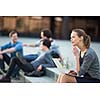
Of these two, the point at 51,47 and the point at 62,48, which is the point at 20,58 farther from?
the point at 62,48

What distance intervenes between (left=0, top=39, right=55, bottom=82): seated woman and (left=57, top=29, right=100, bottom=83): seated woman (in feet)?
0.77

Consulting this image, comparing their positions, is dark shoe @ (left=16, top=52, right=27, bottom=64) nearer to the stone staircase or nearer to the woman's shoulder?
the stone staircase

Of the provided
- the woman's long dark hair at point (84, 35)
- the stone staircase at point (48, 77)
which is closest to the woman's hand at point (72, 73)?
the stone staircase at point (48, 77)

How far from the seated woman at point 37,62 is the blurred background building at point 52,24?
148 millimetres

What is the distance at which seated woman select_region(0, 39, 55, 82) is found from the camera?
14.2 ft

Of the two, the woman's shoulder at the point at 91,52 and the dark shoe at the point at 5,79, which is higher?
the woman's shoulder at the point at 91,52

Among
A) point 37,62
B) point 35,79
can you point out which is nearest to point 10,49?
point 37,62

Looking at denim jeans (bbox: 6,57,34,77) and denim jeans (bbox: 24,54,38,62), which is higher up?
denim jeans (bbox: 24,54,38,62)

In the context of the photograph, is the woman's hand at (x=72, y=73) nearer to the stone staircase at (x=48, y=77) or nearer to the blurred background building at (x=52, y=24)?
the stone staircase at (x=48, y=77)

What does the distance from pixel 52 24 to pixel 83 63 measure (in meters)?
0.57

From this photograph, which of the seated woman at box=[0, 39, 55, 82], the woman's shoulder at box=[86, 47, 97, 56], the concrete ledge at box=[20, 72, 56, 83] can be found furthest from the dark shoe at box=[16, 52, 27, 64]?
the woman's shoulder at box=[86, 47, 97, 56]

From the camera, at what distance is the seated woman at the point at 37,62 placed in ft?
14.2
